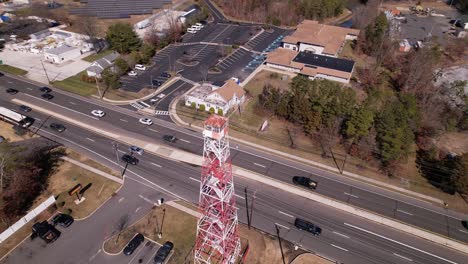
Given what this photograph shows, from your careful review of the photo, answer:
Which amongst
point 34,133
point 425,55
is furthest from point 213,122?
point 425,55

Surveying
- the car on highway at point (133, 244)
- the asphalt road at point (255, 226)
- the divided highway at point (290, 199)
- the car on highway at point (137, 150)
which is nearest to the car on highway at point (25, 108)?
the divided highway at point (290, 199)

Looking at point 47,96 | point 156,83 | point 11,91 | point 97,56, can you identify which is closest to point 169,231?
Answer: point 156,83

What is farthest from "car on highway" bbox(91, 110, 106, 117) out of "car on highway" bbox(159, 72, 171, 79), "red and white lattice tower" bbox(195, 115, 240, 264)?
"red and white lattice tower" bbox(195, 115, 240, 264)

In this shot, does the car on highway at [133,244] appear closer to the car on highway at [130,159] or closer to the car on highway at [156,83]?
the car on highway at [130,159]

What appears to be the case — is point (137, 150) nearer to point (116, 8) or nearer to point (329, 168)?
point (329, 168)

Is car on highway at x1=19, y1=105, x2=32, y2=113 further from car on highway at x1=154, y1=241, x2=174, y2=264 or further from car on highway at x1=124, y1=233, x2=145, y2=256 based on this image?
car on highway at x1=154, y1=241, x2=174, y2=264

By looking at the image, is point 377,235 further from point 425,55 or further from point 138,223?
point 425,55
